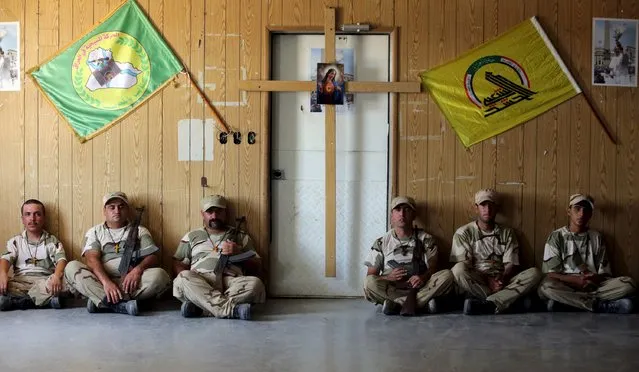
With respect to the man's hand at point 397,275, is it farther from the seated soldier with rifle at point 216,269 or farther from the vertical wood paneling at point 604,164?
the vertical wood paneling at point 604,164

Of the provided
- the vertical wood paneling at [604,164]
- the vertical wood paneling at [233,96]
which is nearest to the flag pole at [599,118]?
the vertical wood paneling at [604,164]

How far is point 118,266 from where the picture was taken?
5820mm

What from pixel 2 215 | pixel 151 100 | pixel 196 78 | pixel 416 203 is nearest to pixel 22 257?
pixel 2 215

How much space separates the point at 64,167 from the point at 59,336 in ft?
6.27

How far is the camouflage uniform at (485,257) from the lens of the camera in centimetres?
568

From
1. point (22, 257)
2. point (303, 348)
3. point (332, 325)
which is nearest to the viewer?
point (303, 348)

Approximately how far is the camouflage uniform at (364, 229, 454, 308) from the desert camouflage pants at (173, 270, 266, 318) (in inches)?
35.5

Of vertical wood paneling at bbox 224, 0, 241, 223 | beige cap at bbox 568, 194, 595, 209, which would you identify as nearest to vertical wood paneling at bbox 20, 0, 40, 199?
vertical wood paneling at bbox 224, 0, 241, 223

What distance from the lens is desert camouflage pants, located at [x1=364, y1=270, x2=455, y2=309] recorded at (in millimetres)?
5562

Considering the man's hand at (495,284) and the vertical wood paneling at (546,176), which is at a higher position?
the vertical wood paneling at (546,176)

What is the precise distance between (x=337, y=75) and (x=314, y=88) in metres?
0.23

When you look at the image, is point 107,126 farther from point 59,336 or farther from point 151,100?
point 59,336

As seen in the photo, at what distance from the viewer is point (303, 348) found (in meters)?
4.50

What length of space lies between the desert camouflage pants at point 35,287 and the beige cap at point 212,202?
4.22 feet
